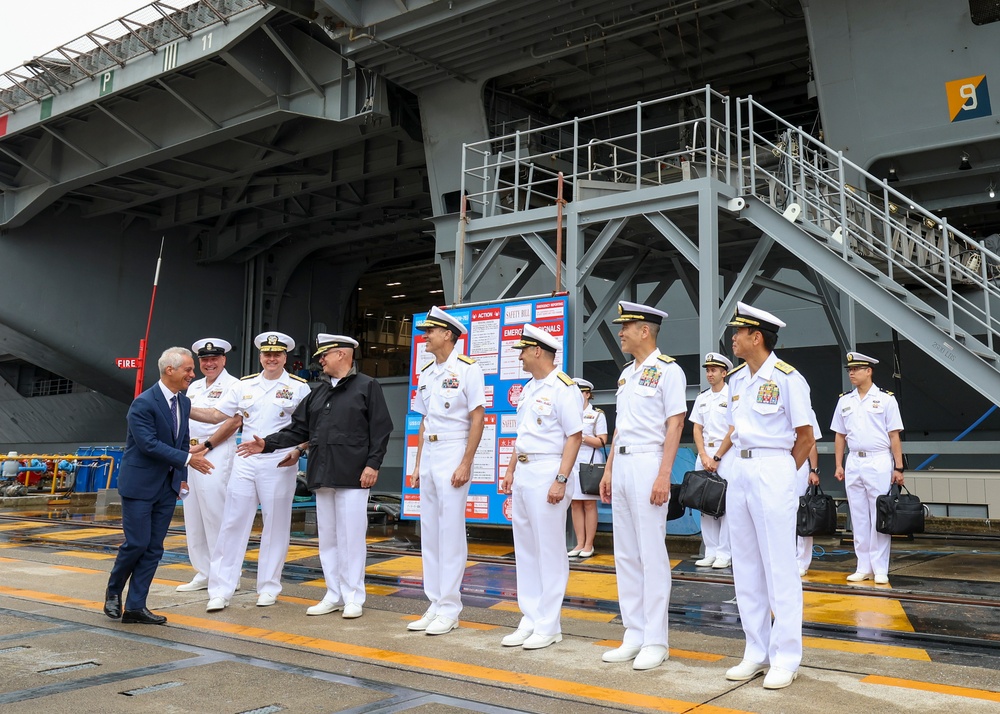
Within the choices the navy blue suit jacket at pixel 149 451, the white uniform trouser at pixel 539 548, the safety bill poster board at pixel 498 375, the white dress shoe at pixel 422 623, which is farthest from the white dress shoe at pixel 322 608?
the safety bill poster board at pixel 498 375

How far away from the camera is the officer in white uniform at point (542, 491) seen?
4953 mm

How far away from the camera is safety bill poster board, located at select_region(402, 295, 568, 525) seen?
10039 mm

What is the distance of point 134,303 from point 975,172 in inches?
904

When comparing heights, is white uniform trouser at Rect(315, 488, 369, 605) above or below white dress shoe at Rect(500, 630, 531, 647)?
above

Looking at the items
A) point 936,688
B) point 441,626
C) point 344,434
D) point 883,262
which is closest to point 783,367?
point 936,688

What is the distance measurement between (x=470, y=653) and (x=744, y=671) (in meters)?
1.50

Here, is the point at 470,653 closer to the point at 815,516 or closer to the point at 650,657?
the point at 650,657

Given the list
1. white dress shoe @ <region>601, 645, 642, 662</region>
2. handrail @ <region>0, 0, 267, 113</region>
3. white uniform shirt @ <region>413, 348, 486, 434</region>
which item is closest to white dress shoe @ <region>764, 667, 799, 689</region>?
white dress shoe @ <region>601, 645, 642, 662</region>

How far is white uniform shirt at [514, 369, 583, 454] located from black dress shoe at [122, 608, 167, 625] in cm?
265

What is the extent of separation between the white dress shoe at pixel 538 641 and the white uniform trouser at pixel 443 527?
2.26 ft

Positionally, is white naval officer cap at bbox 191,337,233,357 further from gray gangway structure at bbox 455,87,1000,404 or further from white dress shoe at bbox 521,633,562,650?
gray gangway structure at bbox 455,87,1000,404

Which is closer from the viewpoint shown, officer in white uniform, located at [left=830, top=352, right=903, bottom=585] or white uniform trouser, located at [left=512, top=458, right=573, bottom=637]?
white uniform trouser, located at [left=512, top=458, right=573, bottom=637]

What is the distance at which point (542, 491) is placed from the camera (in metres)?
5.04

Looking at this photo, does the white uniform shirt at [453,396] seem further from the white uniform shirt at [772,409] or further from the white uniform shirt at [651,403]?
the white uniform shirt at [772,409]
